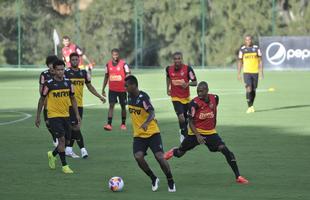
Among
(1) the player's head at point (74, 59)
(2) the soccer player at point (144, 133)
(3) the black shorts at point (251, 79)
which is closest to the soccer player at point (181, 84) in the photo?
(1) the player's head at point (74, 59)

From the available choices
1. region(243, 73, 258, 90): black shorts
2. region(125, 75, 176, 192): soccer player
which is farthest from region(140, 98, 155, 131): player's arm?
region(243, 73, 258, 90): black shorts

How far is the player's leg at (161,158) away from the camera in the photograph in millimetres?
13930

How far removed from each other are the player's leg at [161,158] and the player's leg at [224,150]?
1189 millimetres

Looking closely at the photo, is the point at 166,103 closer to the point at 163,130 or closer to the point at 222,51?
the point at 163,130

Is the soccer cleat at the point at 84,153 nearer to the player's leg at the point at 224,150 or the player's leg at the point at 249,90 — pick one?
the player's leg at the point at 224,150

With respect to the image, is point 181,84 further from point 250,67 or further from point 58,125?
point 250,67

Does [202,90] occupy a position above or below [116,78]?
above

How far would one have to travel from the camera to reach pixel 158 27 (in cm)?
6356

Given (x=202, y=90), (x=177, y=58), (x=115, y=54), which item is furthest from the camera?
Answer: (x=115, y=54)

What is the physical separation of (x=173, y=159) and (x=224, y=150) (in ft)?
9.67

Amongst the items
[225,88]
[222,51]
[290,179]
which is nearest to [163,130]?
[290,179]

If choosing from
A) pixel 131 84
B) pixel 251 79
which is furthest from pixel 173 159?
pixel 251 79

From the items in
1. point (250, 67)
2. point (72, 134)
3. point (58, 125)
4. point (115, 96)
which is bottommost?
point (72, 134)

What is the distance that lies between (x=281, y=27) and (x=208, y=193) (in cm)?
4957
